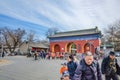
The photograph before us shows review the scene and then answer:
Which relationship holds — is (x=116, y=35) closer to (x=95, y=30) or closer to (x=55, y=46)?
(x=95, y=30)

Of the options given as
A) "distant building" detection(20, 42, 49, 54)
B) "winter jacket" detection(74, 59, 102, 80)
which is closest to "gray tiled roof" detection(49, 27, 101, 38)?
"distant building" detection(20, 42, 49, 54)

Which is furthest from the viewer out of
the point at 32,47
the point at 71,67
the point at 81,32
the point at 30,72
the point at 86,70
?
the point at 32,47

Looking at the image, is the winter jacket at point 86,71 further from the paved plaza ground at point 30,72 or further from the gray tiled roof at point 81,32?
the gray tiled roof at point 81,32

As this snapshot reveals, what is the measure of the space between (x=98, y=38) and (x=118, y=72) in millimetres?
42001

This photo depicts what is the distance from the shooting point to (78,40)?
52312mm

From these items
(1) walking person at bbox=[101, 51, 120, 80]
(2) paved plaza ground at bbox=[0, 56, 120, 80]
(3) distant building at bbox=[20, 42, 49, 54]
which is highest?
(3) distant building at bbox=[20, 42, 49, 54]

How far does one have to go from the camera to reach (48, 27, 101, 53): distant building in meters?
49.5

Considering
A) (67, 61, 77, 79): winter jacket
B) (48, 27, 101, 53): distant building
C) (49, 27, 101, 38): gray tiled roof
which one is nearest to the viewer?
(67, 61, 77, 79): winter jacket

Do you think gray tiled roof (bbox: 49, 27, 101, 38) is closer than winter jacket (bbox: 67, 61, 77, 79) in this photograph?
No

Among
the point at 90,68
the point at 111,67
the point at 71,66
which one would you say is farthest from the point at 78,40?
the point at 90,68

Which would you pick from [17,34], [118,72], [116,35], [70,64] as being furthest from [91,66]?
[17,34]

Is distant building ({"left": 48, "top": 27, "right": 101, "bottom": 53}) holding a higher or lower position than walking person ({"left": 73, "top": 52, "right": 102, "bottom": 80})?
higher

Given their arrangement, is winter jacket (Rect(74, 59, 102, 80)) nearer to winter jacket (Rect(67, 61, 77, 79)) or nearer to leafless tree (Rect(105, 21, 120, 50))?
winter jacket (Rect(67, 61, 77, 79))

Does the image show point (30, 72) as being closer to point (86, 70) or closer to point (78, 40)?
point (86, 70)
